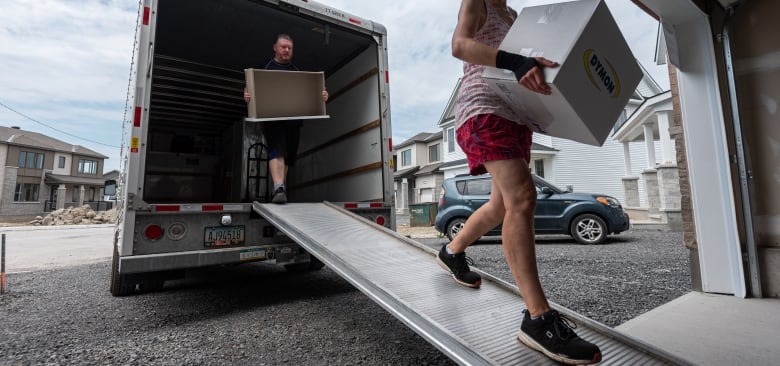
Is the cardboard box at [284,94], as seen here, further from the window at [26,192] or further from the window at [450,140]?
the window at [26,192]

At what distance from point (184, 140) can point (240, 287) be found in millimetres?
4419

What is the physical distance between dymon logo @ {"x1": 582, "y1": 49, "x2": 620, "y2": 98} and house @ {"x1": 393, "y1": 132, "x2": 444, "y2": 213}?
73.0ft

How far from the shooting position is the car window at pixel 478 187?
8.28 meters

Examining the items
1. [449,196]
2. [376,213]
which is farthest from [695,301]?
[449,196]

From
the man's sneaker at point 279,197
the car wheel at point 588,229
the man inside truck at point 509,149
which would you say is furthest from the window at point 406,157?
the man inside truck at point 509,149

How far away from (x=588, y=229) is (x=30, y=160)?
4560 cm

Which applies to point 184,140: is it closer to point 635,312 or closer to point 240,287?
point 240,287

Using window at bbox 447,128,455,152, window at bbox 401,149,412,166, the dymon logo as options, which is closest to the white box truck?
the dymon logo

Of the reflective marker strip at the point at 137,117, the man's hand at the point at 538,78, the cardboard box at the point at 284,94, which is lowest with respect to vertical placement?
the man's hand at the point at 538,78

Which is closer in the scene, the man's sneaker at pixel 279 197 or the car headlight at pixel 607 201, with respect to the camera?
the man's sneaker at pixel 279 197

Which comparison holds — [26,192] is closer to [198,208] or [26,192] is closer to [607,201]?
[198,208]

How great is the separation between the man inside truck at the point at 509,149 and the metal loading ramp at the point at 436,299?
0.12 meters

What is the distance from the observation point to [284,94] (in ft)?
12.1

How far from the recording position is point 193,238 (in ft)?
9.45
